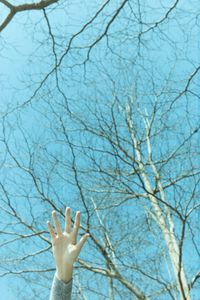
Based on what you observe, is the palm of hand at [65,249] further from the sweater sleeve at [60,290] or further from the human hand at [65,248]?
the sweater sleeve at [60,290]

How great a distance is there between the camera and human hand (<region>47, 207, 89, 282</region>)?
228 centimetres

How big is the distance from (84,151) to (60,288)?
263 centimetres

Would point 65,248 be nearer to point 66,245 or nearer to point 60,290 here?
point 66,245

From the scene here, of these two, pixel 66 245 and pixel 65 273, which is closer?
pixel 65 273

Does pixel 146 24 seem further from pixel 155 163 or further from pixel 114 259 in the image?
pixel 114 259

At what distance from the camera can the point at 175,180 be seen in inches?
180

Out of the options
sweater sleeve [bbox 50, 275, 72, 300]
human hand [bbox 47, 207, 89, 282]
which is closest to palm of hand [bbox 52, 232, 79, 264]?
human hand [bbox 47, 207, 89, 282]

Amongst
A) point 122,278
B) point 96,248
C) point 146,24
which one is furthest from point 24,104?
point 122,278

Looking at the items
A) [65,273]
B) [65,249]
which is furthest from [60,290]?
[65,249]

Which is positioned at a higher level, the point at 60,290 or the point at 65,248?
the point at 65,248

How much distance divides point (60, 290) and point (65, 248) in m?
0.26

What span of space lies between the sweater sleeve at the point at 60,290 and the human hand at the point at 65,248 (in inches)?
1.0

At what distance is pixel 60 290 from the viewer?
2.20 m

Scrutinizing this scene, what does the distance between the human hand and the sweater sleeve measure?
26mm
